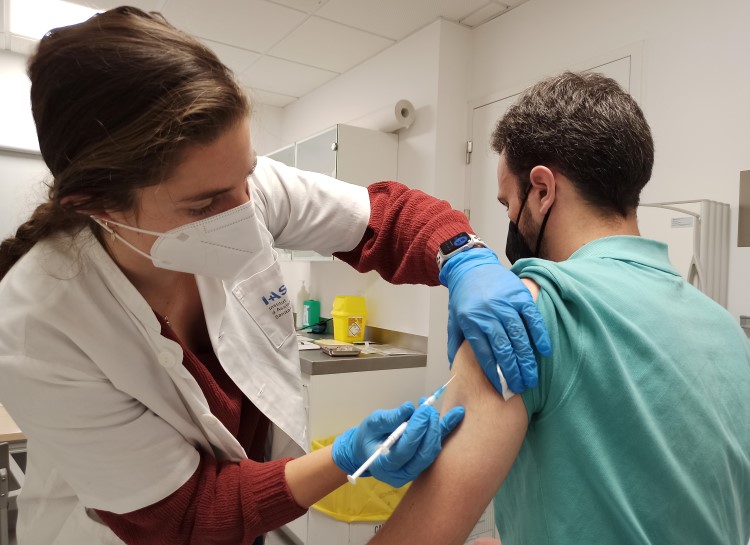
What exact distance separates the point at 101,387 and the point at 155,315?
0.15 metres

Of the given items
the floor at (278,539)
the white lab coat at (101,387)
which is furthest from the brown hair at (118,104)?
the floor at (278,539)

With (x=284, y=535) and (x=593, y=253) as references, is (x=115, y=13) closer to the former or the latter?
(x=593, y=253)

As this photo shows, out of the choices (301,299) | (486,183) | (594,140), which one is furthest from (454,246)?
(301,299)

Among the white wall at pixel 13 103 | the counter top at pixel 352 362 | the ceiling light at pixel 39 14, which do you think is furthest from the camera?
the white wall at pixel 13 103

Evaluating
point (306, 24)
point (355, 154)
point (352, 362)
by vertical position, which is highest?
point (306, 24)

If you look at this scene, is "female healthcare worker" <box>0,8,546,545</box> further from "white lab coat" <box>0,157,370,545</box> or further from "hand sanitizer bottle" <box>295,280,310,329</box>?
"hand sanitizer bottle" <box>295,280,310,329</box>

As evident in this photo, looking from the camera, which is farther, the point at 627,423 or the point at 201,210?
the point at 201,210

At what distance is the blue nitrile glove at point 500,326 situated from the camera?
737 mm

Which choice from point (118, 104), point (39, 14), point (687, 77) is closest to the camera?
point (118, 104)

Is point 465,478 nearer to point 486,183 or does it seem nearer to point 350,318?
point 486,183

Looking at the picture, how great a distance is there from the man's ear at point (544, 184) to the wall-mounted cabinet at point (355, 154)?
6.35ft

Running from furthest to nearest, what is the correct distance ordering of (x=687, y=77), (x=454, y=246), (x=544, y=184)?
(x=687, y=77) < (x=454, y=246) < (x=544, y=184)

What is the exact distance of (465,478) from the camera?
744mm

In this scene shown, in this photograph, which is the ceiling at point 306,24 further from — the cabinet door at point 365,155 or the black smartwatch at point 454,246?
the black smartwatch at point 454,246
